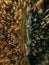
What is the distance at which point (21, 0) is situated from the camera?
14383 millimetres

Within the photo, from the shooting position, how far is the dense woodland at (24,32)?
14.4 m

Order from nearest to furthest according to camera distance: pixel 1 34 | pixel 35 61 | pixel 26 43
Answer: pixel 26 43 < pixel 35 61 < pixel 1 34

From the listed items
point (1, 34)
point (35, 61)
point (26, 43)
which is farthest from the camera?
point (1, 34)

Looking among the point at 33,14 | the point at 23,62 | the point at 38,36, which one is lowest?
the point at 23,62

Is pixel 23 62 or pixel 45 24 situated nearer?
pixel 23 62

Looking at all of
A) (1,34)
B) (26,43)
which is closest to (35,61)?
(26,43)

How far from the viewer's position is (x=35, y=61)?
15461 mm

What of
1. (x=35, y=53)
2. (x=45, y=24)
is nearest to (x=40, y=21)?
(x=45, y=24)

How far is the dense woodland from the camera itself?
1438 cm

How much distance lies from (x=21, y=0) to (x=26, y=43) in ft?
6.63

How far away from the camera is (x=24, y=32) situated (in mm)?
14859

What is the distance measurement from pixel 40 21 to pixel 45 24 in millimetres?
295

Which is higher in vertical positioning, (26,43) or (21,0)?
(21,0)

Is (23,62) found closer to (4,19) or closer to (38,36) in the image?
(38,36)
